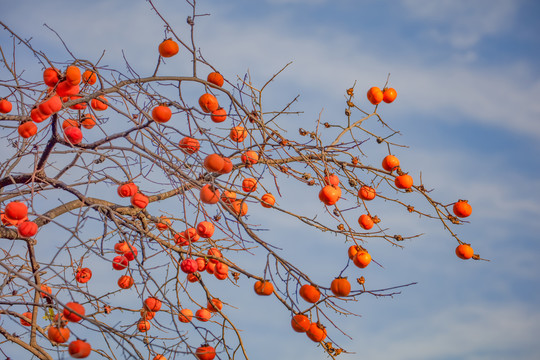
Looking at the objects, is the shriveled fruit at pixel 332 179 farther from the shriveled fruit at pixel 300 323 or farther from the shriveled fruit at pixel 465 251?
the shriveled fruit at pixel 465 251

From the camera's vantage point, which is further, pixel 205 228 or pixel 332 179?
pixel 332 179

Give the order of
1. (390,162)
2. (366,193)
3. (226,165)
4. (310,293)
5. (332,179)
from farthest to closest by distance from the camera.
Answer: (390,162)
(366,193)
(332,179)
(310,293)
(226,165)

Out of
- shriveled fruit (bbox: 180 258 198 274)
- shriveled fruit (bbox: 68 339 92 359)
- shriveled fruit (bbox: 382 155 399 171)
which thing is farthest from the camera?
shriveled fruit (bbox: 382 155 399 171)

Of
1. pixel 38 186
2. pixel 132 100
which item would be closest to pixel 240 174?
pixel 132 100

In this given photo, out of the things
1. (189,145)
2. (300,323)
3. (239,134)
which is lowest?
(300,323)

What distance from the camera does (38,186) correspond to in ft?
12.4

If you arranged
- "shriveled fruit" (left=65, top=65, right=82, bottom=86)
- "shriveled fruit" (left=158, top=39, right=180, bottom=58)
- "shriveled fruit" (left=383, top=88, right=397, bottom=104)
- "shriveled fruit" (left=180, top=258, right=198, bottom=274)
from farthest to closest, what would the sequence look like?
1. "shriveled fruit" (left=383, top=88, right=397, bottom=104)
2. "shriveled fruit" (left=180, top=258, right=198, bottom=274)
3. "shriveled fruit" (left=158, top=39, right=180, bottom=58)
4. "shriveled fruit" (left=65, top=65, right=82, bottom=86)

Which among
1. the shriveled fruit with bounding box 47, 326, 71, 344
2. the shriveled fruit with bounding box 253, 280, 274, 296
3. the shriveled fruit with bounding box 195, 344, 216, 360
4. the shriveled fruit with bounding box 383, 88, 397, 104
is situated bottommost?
the shriveled fruit with bounding box 47, 326, 71, 344

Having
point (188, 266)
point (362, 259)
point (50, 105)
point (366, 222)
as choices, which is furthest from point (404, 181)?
point (50, 105)

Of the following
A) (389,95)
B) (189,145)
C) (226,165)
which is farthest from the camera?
(389,95)

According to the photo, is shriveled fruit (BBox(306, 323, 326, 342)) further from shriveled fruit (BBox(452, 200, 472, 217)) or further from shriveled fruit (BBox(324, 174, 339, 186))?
shriveled fruit (BBox(452, 200, 472, 217))

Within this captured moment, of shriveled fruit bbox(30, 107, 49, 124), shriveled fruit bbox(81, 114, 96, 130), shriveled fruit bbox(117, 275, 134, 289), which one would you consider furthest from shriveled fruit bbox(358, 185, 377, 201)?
shriveled fruit bbox(30, 107, 49, 124)

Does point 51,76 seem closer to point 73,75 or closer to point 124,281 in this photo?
point 73,75

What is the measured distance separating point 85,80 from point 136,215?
120cm
